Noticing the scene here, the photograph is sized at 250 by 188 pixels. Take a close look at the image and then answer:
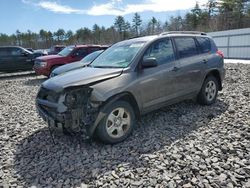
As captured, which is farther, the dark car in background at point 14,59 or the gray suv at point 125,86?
the dark car in background at point 14,59

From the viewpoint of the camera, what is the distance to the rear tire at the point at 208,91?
595 centimetres

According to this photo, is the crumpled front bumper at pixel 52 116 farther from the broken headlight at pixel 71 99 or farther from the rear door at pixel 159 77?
the rear door at pixel 159 77

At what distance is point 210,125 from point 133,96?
5.59ft

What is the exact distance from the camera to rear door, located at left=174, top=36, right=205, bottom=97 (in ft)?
17.0

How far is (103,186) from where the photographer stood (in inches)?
122

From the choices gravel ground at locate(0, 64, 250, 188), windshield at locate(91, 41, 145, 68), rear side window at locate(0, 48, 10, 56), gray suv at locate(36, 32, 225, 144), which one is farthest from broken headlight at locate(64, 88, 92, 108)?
rear side window at locate(0, 48, 10, 56)

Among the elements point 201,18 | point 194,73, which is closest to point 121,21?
point 201,18

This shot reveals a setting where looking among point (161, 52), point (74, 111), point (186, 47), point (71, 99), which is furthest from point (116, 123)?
point (186, 47)

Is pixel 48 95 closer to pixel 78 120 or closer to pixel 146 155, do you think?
pixel 78 120

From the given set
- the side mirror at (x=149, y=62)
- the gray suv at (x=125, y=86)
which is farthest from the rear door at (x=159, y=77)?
the side mirror at (x=149, y=62)

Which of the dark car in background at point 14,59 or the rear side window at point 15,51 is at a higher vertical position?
the rear side window at point 15,51

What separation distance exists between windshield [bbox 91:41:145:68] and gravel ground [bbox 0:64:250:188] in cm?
131

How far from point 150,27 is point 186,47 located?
54.4 meters

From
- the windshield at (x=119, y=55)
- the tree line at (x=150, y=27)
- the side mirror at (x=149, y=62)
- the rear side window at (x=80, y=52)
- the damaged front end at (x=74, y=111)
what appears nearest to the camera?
the damaged front end at (x=74, y=111)
